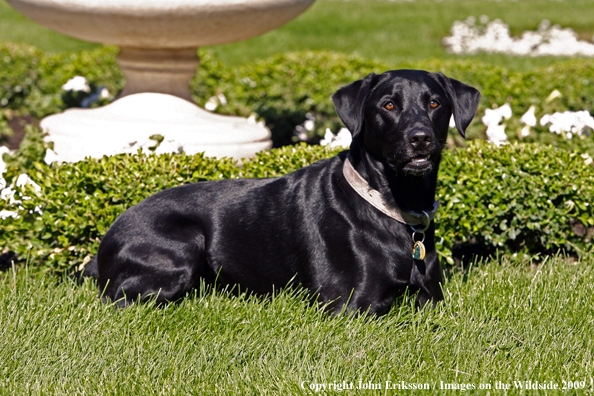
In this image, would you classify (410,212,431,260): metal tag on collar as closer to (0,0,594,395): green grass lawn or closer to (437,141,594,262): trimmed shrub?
(0,0,594,395): green grass lawn

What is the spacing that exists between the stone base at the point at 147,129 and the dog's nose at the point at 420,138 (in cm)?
259

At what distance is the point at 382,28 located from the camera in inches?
715

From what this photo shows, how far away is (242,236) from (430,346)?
121 cm

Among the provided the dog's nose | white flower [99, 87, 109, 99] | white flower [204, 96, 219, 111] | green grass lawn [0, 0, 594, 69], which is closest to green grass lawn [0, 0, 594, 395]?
the dog's nose

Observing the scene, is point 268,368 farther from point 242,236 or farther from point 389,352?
point 242,236

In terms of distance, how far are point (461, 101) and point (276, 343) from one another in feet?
5.52

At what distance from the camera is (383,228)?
11.5 ft

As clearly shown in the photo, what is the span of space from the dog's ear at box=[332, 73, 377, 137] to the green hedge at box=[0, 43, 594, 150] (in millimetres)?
3467

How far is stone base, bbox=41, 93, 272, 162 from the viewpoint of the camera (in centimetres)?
568

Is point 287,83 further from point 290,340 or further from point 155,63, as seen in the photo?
point 290,340

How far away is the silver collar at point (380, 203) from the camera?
11.5 feet

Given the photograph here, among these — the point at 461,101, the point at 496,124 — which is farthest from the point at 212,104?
the point at 461,101

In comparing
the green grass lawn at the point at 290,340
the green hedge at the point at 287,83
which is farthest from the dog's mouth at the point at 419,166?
the green hedge at the point at 287,83

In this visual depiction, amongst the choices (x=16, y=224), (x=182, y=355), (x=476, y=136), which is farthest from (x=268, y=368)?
(x=476, y=136)
